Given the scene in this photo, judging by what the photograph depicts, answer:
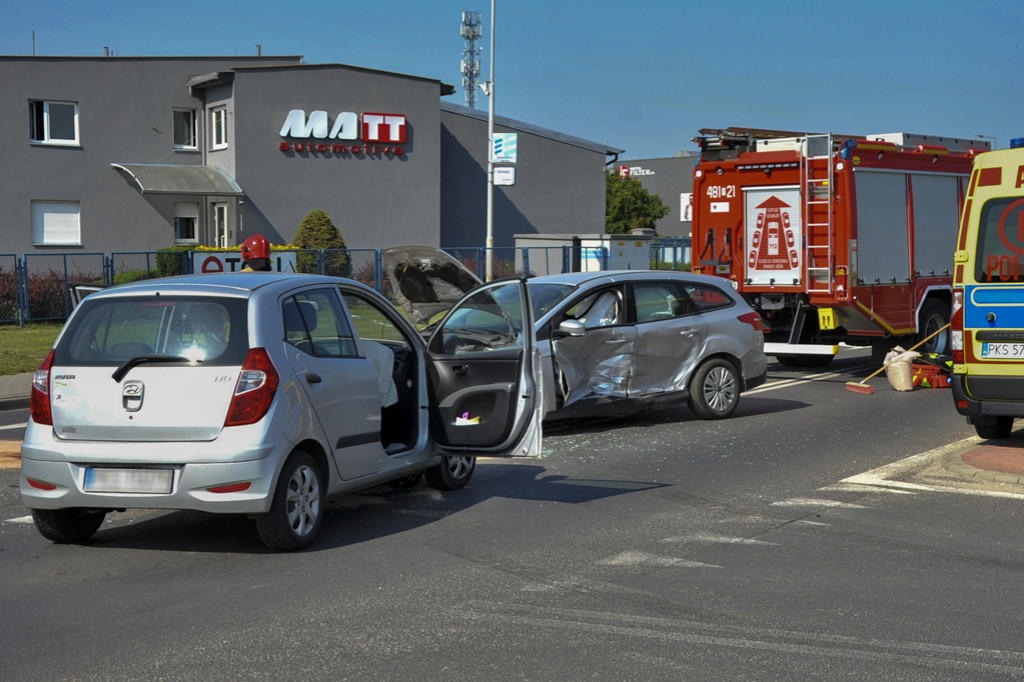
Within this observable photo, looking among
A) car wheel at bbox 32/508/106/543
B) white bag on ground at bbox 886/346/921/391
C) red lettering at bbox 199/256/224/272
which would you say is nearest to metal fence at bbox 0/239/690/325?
red lettering at bbox 199/256/224/272

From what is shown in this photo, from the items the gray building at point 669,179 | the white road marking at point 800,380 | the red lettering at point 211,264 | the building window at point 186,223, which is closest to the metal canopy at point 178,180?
the building window at point 186,223

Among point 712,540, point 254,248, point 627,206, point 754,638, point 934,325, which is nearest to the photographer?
point 754,638

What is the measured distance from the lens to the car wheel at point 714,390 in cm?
1222

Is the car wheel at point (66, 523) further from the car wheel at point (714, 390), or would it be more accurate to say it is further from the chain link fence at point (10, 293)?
the chain link fence at point (10, 293)

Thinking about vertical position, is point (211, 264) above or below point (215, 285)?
above

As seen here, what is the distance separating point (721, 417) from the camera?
12438 mm

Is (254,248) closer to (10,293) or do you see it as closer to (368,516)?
(368,516)

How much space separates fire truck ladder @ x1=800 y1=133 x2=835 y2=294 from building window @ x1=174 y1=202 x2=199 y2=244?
26.0m

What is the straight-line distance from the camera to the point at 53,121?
3488cm

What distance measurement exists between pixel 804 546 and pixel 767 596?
119 centimetres

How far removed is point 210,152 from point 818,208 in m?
26.5

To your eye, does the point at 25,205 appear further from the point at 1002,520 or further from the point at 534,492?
the point at 1002,520

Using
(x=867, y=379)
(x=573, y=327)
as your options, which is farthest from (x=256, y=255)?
(x=867, y=379)

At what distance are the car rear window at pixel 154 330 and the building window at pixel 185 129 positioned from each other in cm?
3214
